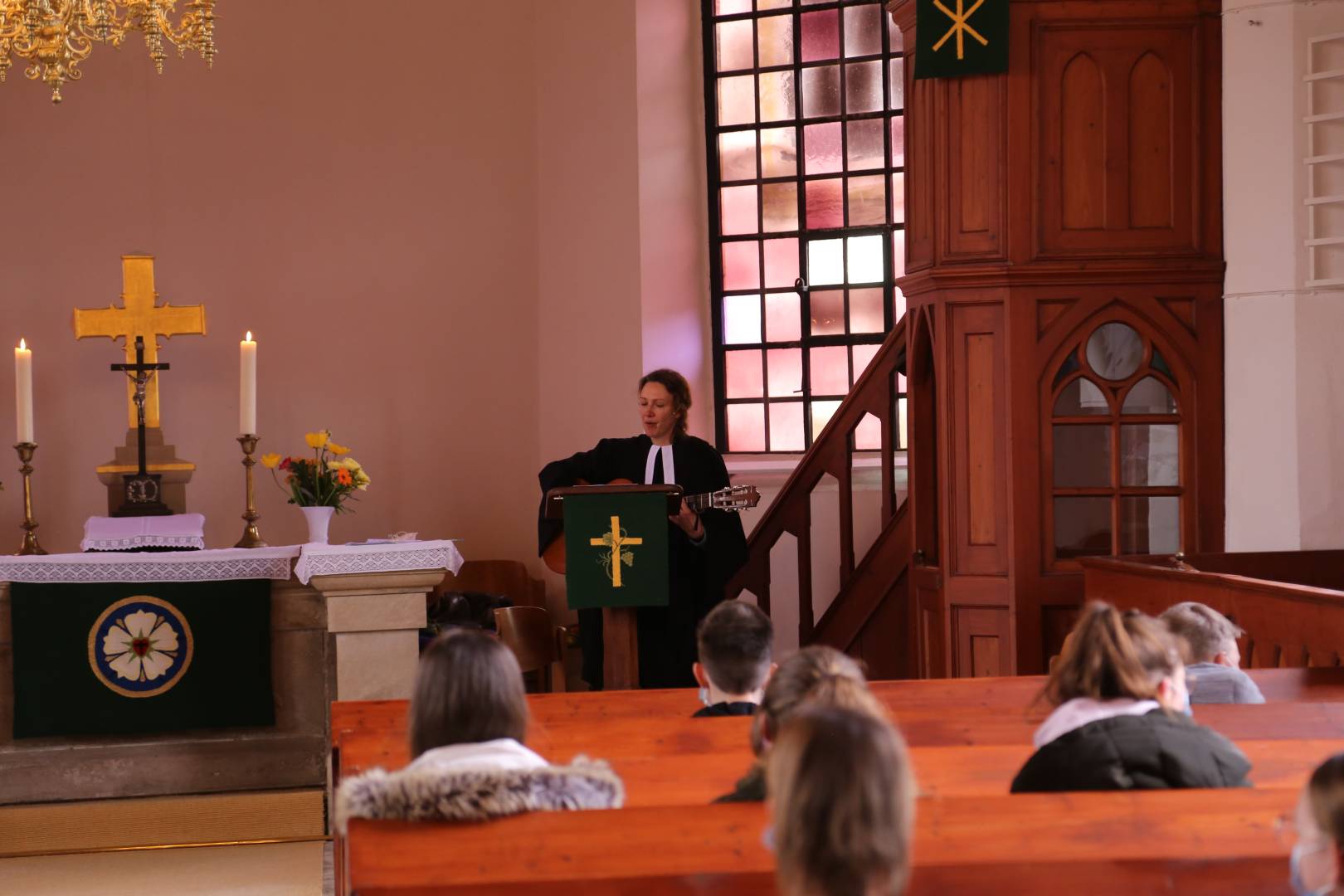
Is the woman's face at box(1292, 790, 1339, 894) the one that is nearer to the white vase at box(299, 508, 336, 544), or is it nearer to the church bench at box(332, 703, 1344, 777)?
the church bench at box(332, 703, 1344, 777)

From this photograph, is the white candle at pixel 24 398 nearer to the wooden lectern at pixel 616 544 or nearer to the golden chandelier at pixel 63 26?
the golden chandelier at pixel 63 26

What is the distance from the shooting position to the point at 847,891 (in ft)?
5.49

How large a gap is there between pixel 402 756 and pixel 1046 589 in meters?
3.86

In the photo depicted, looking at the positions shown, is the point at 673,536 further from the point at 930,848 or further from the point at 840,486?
the point at 930,848

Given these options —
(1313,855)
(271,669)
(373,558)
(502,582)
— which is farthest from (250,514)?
(1313,855)

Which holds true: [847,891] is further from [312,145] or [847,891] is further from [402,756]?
[312,145]

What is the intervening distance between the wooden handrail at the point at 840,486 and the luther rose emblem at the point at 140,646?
288 cm

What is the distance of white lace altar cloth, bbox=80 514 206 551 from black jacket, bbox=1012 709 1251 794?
4.31 meters

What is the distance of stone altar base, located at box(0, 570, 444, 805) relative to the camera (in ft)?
18.7

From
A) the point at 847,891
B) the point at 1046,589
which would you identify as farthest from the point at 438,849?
the point at 1046,589

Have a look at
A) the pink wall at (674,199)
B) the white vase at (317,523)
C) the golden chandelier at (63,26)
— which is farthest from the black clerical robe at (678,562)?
the pink wall at (674,199)

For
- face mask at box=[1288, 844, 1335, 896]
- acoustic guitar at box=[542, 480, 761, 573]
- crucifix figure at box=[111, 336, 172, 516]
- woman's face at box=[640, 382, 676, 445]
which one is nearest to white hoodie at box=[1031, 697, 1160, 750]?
face mask at box=[1288, 844, 1335, 896]

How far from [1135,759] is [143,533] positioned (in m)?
4.51

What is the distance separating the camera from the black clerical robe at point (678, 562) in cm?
611
